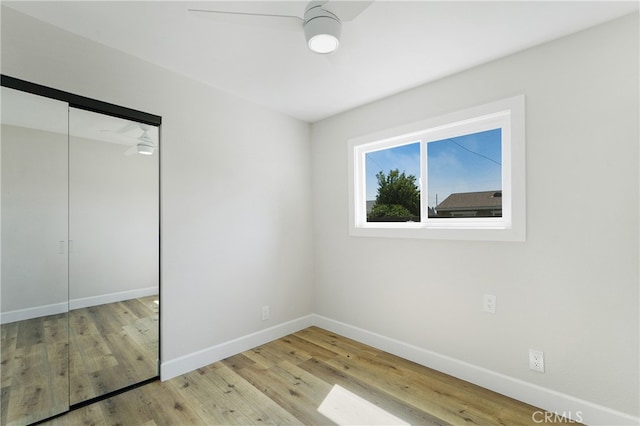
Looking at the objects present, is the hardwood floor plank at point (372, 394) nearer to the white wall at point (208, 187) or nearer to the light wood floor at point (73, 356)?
the white wall at point (208, 187)

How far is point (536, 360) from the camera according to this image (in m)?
1.96

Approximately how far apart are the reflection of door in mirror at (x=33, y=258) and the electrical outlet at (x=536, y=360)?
3.11 metres

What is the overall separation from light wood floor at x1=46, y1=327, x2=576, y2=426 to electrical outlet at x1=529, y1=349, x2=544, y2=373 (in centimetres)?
26

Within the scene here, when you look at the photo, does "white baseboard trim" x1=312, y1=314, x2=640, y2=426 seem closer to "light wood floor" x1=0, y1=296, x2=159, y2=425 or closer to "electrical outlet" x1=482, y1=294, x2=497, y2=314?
"electrical outlet" x1=482, y1=294, x2=497, y2=314

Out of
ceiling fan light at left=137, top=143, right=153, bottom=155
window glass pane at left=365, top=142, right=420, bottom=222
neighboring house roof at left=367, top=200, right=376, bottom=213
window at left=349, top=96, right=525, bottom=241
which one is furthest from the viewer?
neighboring house roof at left=367, top=200, right=376, bottom=213

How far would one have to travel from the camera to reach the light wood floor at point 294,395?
184 centimetres

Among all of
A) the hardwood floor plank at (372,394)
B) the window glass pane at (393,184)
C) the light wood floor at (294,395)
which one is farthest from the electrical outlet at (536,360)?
the window glass pane at (393,184)

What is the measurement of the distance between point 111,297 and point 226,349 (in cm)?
107

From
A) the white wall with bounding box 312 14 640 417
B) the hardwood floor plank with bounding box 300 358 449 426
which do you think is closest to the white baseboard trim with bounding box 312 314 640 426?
the white wall with bounding box 312 14 640 417

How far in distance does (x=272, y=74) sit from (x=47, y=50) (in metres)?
1.43

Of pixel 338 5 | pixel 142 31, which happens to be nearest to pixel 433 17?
pixel 338 5

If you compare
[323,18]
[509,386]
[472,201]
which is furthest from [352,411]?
[323,18]

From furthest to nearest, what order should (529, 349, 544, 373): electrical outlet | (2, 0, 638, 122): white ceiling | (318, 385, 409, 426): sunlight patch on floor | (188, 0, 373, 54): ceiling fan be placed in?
(529, 349, 544, 373): electrical outlet → (318, 385, 409, 426): sunlight patch on floor → (2, 0, 638, 122): white ceiling → (188, 0, 373, 54): ceiling fan

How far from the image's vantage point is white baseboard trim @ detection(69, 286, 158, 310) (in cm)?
199
